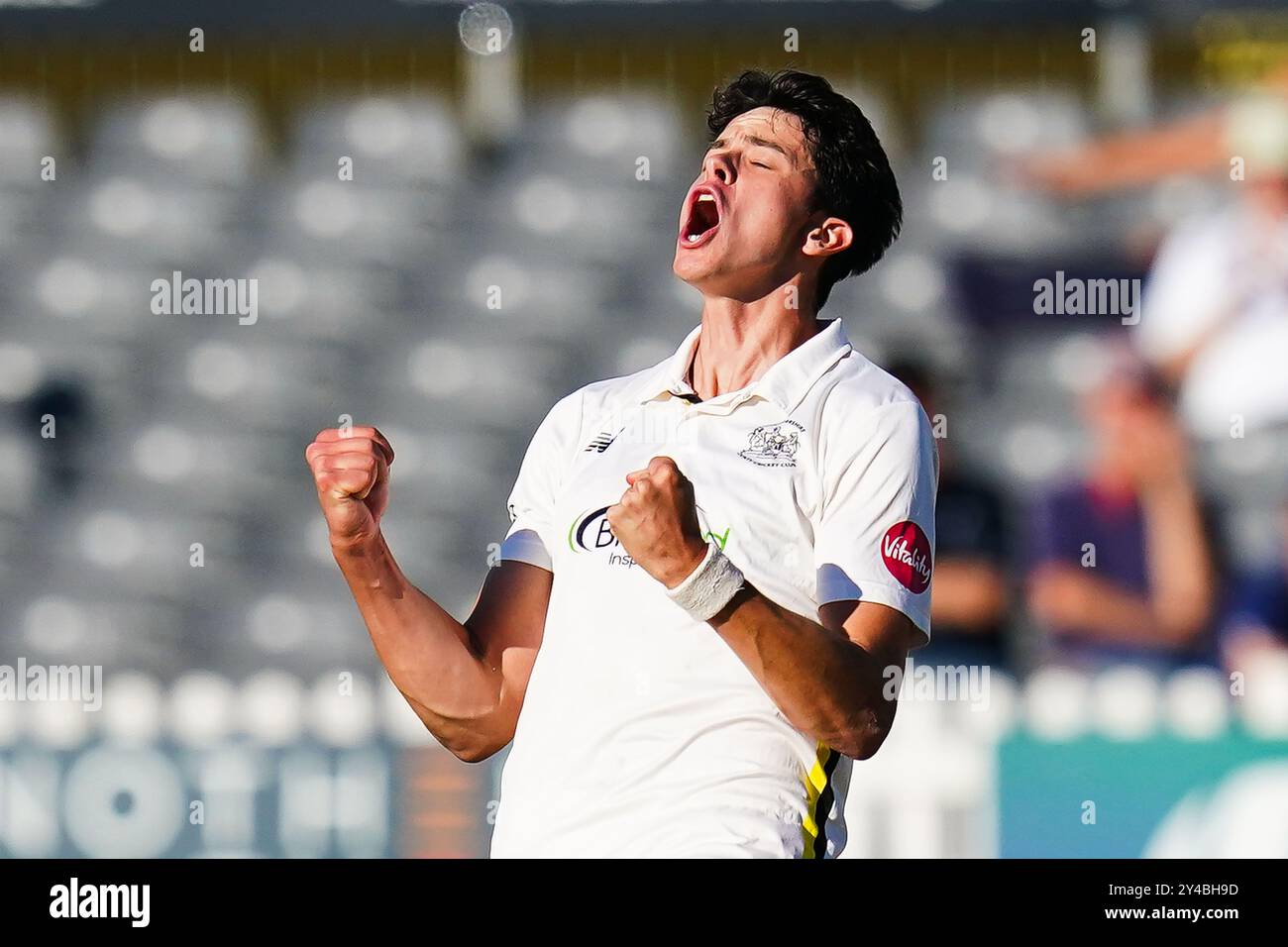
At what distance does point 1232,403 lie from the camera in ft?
10.8

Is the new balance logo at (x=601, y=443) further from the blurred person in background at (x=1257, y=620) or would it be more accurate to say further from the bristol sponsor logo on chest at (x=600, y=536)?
the blurred person in background at (x=1257, y=620)

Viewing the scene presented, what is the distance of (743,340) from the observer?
2.29 meters

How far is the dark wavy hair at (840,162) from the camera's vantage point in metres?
2.34

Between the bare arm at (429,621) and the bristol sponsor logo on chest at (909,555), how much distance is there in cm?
52

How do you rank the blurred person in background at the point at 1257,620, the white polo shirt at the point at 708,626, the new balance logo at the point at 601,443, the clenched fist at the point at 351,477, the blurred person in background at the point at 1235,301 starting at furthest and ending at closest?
the blurred person in background at the point at 1235,301
the blurred person in background at the point at 1257,620
the new balance logo at the point at 601,443
the clenched fist at the point at 351,477
the white polo shirt at the point at 708,626

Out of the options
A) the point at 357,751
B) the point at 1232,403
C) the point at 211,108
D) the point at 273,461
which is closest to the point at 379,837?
the point at 357,751

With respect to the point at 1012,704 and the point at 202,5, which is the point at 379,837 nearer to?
the point at 1012,704

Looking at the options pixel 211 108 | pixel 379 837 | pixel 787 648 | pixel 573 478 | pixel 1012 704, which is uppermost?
pixel 211 108

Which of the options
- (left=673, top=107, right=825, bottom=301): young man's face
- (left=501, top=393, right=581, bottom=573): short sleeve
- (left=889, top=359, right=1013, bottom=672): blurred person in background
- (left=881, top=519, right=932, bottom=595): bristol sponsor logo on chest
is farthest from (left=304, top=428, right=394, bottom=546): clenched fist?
(left=889, top=359, right=1013, bottom=672): blurred person in background

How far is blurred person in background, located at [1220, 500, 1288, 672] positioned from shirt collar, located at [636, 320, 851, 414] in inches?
56.4

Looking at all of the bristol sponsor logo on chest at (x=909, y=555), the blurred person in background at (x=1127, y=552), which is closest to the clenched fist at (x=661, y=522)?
the bristol sponsor logo on chest at (x=909, y=555)

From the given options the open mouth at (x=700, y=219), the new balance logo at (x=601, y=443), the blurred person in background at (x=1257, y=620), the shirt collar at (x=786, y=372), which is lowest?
the blurred person in background at (x=1257, y=620)

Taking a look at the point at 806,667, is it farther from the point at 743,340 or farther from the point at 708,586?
the point at 743,340
